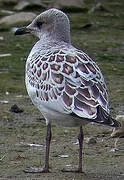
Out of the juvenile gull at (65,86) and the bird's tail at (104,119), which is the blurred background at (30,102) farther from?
the bird's tail at (104,119)

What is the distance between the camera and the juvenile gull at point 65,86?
6344 millimetres

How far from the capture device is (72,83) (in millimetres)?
6512

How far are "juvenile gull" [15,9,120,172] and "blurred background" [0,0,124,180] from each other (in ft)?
1.57

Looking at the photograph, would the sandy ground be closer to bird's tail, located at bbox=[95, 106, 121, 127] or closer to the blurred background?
the blurred background

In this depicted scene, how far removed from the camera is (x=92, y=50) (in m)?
14.4

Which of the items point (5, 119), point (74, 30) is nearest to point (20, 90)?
point (5, 119)

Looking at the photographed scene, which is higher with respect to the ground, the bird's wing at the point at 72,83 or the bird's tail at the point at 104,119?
the bird's wing at the point at 72,83

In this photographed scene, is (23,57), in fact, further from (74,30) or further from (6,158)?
(6,158)

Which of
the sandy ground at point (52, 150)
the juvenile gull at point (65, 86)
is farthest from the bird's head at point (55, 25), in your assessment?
the sandy ground at point (52, 150)

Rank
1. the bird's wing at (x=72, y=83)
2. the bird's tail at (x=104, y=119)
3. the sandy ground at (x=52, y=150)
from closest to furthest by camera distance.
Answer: the bird's tail at (x=104, y=119)
the bird's wing at (x=72, y=83)
the sandy ground at (x=52, y=150)

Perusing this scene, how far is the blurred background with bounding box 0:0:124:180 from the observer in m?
7.36

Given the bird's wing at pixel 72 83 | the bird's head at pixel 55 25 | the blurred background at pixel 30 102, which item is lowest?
the blurred background at pixel 30 102

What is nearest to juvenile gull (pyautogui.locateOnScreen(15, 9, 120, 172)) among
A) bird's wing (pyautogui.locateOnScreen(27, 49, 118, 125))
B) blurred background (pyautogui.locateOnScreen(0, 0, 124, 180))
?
bird's wing (pyautogui.locateOnScreen(27, 49, 118, 125))

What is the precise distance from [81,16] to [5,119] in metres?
9.26
